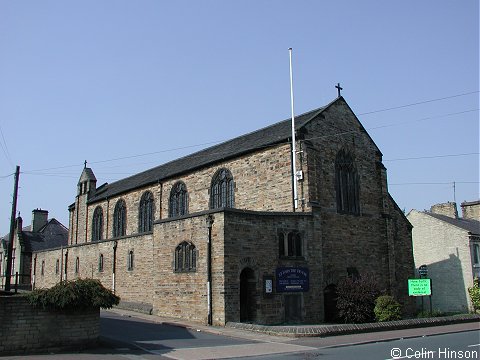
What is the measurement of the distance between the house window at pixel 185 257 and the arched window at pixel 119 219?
16.9 meters

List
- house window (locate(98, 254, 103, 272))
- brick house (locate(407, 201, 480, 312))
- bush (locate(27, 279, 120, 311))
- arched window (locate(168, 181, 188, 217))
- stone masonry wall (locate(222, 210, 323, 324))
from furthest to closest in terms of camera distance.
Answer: brick house (locate(407, 201, 480, 312)) → house window (locate(98, 254, 103, 272)) → arched window (locate(168, 181, 188, 217)) → stone masonry wall (locate(222, 210, 323, 324)) → bush (locate(27, 279, 120, 311))

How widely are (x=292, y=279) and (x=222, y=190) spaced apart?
8962 millimetres

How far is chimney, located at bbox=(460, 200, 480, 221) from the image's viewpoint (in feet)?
148

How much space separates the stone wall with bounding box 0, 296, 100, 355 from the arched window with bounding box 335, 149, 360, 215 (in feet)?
54.8

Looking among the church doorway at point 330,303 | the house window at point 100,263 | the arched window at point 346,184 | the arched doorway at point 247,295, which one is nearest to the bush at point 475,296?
the arched window at point 346,184

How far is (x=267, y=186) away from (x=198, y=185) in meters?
6.73

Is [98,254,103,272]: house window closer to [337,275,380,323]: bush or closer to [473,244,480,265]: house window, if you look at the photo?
[337,275,380,323]: bush

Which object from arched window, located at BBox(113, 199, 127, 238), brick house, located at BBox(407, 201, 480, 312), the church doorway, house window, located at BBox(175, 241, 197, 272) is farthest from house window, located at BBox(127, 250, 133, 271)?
brick house, located at BBox(407, 201, 480, 312)

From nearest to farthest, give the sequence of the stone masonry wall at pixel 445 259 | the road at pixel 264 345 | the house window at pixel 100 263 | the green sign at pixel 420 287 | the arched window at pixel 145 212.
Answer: the road at pixel 264 345 → the green sign at pixel 420 287 → the house window at pixel 100 263 → the stone masonry wall at pixel 445 259 → the arched window at pixel 145 212

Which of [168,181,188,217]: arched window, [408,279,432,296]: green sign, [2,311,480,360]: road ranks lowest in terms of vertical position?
[2,311,480,360]: road

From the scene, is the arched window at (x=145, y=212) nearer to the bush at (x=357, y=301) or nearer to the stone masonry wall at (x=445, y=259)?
the bush at (x=357, y=301)

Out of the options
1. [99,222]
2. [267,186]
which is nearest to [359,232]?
[267,186]

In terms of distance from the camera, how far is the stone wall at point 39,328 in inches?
521

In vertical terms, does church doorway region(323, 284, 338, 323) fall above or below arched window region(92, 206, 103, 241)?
below
